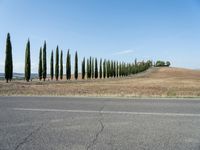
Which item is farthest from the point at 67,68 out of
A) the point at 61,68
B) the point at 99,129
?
the point at 99,129

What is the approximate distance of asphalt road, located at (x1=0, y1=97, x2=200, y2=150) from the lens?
17.2 ft

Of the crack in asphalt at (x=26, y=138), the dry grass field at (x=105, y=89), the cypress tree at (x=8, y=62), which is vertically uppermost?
the cypress tree at (x=8, y=62)

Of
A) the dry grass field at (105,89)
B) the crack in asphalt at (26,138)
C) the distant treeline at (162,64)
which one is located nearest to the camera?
the crack in asphalt at (26,138)

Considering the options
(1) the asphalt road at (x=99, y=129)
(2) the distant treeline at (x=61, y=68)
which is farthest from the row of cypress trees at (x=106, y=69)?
(1) the asphalt road at (x=99, y=129)

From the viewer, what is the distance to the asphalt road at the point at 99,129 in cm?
524

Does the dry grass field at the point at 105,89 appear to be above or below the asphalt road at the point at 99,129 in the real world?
above

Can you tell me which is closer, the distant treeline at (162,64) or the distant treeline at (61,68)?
the distant treeline at (61,68)

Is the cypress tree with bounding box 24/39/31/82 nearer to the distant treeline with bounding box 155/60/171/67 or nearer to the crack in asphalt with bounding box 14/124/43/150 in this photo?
the crack in asphalt with bounding box 14/124/43/150

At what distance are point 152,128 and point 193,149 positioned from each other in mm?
1606

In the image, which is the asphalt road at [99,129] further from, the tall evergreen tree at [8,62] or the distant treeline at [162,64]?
the distant treeline at [162,64]

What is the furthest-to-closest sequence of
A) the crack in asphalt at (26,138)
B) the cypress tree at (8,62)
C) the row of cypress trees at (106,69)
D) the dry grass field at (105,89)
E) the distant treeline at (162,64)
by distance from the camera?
1. the distant treeline at (162,64)
2. the row of cypress trees at (106,69)
3. the cypress tree at (8,62)
4. the dry grass field at (105,89)
5. the crack in asphalt at (26,138)

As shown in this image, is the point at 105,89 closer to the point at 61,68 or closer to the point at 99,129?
the point at 99,129

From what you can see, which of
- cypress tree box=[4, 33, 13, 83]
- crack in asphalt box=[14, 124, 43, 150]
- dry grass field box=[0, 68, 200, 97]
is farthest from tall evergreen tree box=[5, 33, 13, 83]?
crack in asphalt box=[14, 124, 43, 150]

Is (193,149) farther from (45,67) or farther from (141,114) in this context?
(45,67)
